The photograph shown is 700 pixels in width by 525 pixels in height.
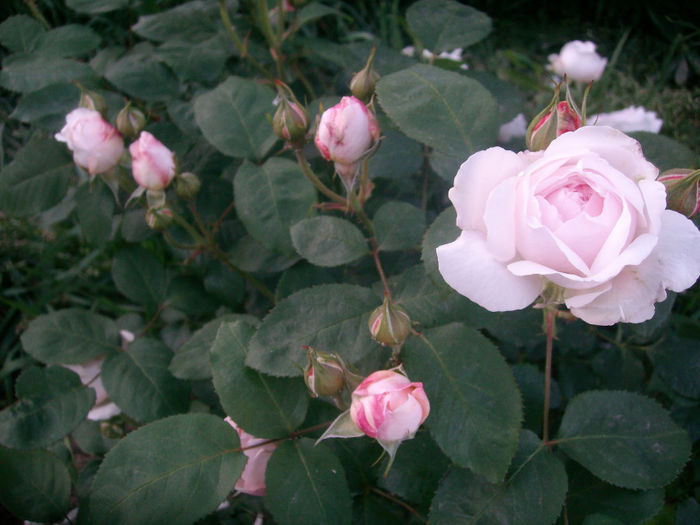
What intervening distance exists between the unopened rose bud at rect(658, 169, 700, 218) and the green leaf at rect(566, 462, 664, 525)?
473mm

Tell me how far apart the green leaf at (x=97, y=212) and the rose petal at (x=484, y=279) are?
0.83m

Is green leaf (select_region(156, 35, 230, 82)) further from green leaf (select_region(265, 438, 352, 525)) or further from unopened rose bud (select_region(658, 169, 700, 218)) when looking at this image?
unopened rose bud (select_region(658, 169, 700, 218))

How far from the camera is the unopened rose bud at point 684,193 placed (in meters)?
0.62

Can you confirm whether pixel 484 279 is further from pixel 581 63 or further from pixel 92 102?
pixel 581 63

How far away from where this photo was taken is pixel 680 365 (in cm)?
112

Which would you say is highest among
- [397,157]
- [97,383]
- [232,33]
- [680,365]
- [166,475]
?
[232,33]

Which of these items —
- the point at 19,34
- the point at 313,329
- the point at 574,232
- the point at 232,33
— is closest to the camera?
the point at 574,232

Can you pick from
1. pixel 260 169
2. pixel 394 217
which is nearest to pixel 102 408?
pixel 260 169

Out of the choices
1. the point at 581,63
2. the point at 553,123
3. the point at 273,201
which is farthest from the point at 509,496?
the point at 581,63

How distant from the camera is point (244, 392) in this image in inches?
33.0

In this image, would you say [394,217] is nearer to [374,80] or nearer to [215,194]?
[374,80]

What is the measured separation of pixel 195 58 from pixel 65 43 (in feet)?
1.11

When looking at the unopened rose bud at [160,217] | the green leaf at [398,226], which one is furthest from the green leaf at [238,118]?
the green leaf at [398,226]

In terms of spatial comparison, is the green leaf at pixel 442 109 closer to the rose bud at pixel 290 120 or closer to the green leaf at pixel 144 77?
the rose bud at pixel 290 120
